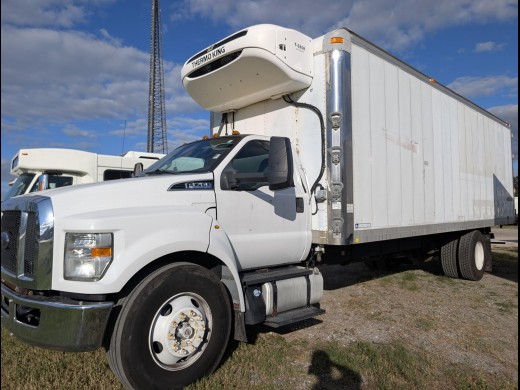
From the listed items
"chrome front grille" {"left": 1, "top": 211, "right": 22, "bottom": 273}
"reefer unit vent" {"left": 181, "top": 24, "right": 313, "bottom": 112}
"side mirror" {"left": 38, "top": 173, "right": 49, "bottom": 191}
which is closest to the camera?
"chrome front grille" {"left": 1, "top": 211, "right": 22, "bottom": 273}

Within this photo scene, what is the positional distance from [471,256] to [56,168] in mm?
8883

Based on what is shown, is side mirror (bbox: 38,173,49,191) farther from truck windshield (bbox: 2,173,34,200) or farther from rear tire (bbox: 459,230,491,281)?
rear tire (bbox: 459,230,491,281)

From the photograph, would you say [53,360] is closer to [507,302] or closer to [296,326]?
[296,326]

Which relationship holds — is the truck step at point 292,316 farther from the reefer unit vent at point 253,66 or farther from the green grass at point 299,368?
the reefer unit vent at point 253,66

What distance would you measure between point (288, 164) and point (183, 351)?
74.0 inches

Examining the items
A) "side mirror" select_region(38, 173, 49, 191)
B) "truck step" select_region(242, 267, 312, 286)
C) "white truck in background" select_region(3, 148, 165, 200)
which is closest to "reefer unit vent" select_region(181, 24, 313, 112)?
"truck step" select_region(242, 267, 312, 286)

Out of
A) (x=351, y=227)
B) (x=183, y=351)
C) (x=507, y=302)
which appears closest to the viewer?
(x=183, y=351)

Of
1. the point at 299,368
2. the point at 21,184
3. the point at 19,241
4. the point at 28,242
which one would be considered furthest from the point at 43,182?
the point at 299,368

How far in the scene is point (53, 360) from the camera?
3.69 metres

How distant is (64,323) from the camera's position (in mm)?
2871

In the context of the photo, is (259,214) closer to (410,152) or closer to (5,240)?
(5,240)

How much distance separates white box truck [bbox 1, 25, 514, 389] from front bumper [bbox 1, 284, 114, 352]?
0.01 meters

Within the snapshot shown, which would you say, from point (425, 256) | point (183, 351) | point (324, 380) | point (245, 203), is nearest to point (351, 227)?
point (245, 203)

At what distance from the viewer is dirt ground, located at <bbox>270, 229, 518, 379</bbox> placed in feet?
A: 14.4
